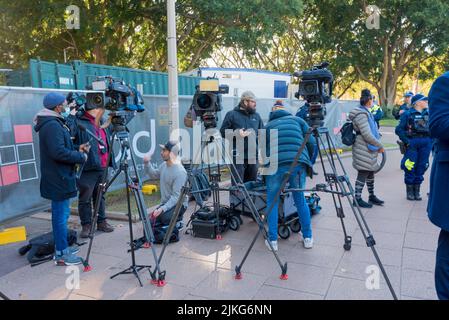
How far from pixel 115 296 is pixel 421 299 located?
104 inches

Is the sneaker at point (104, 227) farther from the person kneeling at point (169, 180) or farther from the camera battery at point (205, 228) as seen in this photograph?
the camera battery at point (205, 228)

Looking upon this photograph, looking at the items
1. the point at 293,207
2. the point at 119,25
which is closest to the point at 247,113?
the point at 293,207

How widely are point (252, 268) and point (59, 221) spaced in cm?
211

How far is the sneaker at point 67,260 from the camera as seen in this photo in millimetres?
4254

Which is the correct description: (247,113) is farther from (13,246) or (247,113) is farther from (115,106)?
(13,246)

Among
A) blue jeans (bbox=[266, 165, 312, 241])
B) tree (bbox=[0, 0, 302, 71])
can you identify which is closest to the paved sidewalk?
blue jeans (bbox=[266, 165, 312, 241])

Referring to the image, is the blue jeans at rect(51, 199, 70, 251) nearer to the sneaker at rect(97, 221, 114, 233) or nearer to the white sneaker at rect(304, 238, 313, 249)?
the sneaker at rect(97, 221, 114, 233)

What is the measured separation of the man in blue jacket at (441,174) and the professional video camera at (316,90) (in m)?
1.22

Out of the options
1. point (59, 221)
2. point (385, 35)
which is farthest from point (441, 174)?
point (385, 35)

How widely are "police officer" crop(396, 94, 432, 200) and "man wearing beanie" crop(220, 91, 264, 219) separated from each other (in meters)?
2.48

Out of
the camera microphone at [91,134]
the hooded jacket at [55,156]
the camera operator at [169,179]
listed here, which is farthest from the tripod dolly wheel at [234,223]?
the hooded jacket at [55,156]

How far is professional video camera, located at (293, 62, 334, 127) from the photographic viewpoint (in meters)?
3.57

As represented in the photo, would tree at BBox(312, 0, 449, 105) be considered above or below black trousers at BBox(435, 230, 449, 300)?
above

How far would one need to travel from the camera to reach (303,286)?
12.1ft
